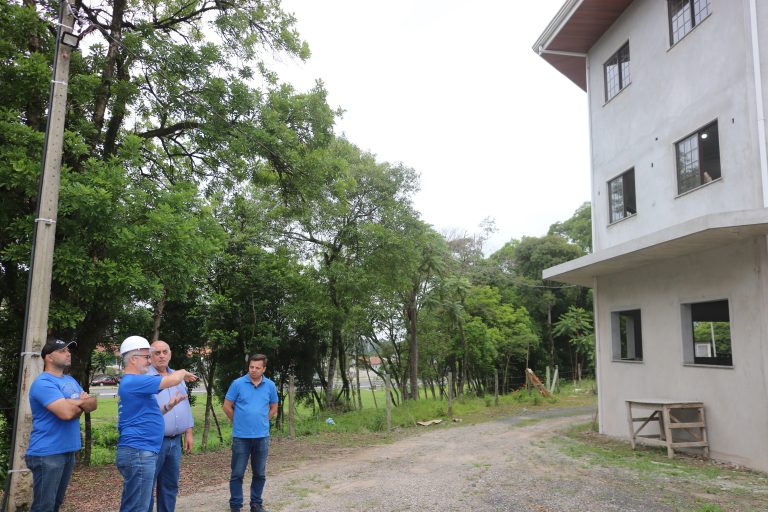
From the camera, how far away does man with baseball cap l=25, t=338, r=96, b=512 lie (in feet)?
13.7

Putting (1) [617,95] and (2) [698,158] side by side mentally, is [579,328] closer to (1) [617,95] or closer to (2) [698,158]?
(1) [617,95]

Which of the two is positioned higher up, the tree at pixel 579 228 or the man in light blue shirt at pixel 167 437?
the tree at pixel 579 228

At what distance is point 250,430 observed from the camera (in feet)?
18.2

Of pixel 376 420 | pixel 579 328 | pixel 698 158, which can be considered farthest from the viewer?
pixel 579 328

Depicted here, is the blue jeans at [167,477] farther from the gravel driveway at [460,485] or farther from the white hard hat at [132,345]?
the gravel driveway at [460,485]

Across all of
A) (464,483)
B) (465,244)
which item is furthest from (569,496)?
(465,244)

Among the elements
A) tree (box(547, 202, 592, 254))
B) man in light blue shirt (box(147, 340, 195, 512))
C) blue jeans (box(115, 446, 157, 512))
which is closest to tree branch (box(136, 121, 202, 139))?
man in light blue shirt (box(147, 340, 195, 512))

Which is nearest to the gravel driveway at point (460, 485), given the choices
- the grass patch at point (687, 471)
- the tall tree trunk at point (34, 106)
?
the grass patch at point (687, 471)

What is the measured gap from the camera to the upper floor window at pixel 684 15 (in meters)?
9.34

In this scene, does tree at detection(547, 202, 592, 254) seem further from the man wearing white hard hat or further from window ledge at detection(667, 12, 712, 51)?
the man wearing white hard hat

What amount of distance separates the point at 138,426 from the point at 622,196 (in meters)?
10.6

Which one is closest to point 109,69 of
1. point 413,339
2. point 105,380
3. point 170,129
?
point 170,129

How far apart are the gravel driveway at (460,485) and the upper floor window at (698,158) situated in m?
5.09

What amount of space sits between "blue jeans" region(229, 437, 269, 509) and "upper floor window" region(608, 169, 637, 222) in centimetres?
904
